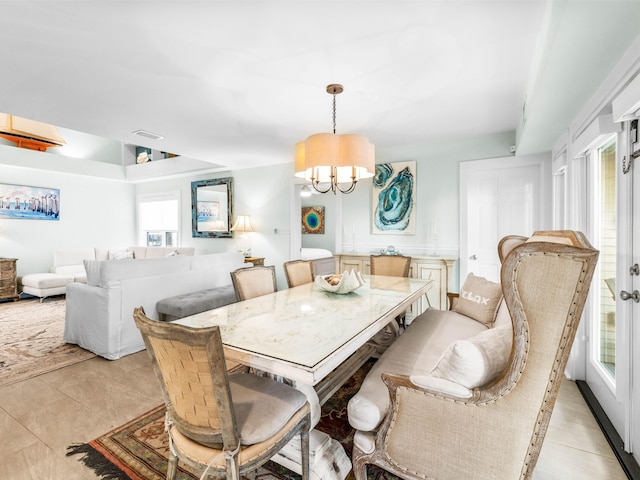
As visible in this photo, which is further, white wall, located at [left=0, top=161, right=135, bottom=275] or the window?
the window

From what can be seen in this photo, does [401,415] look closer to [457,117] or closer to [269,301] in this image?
[269,301]

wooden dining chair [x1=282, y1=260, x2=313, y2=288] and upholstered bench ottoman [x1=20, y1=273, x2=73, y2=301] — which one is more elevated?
wooden dining chair [x1=282, y1=260, x2=313, y2=288]

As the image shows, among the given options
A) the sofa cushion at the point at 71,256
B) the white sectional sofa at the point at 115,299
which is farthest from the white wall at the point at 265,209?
the sofa cushion at the point at 71,256

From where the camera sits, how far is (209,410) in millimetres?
1068

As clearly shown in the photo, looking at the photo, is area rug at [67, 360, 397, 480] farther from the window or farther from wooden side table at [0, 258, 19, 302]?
the window

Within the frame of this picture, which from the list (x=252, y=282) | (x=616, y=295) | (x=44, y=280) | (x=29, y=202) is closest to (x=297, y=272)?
(x=252, y=282)

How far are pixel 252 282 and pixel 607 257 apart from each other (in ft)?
8.30

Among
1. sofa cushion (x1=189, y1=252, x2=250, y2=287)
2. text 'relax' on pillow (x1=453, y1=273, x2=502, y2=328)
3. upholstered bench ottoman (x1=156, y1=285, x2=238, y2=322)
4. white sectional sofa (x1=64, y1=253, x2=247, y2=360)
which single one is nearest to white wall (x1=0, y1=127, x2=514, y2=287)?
sofa cushion (x1=189, y1=252, x2=250, y2=287)

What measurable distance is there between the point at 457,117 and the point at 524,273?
282cm

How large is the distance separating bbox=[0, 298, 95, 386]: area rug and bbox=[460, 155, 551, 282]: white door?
14.4ft

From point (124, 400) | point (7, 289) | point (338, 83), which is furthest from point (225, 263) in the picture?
point (7, 289)

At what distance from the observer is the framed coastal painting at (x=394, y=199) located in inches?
175

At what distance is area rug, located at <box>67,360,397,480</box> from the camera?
157 cm

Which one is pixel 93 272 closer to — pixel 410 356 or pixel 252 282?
pixel 252 282
